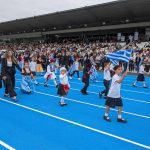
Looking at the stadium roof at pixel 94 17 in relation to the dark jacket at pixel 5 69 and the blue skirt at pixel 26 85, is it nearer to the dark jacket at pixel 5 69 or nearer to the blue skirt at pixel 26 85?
the blue skirt at pixel 26 85

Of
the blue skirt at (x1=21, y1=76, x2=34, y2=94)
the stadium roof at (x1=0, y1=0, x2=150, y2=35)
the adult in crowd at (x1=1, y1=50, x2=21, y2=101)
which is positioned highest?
the stadium roof at (x1=0, y1=0, x2=150, y2=35)

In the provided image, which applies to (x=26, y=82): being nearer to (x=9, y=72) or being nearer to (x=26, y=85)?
(x=26, y=85)

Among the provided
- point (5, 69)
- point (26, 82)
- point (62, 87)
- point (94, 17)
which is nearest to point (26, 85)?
point (26, 82)

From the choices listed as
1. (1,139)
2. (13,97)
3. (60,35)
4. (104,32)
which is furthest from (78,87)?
(60,35)

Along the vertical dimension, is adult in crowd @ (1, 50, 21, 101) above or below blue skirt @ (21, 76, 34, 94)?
above

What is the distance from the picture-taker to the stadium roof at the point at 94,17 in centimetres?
3206

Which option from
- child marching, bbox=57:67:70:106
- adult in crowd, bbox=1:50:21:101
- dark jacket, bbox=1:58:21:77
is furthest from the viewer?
dark jacket, bbox=1:58:21:77

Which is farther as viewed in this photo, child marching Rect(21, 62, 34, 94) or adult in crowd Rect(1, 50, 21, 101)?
child marching Rect(21, 62, 34, 94)

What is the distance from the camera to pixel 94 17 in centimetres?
3853

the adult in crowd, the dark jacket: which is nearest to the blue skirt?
the adult in crowd

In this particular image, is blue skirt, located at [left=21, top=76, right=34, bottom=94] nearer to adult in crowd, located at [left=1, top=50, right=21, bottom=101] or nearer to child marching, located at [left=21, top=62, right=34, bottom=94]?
child marching, located at [left=21, top=62, right=34, bottom=94]

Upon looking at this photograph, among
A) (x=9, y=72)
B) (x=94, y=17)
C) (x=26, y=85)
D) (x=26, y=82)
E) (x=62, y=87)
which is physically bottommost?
(x=26, y=85)

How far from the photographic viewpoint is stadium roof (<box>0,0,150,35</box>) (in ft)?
105

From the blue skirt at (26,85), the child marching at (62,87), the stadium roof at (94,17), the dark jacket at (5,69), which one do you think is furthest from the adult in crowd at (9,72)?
the stadium roof at (94,17)
